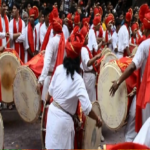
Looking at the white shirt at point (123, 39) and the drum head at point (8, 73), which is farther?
the white shirt at point (123, 39)

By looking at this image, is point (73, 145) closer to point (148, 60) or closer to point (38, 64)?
point (148, 60)

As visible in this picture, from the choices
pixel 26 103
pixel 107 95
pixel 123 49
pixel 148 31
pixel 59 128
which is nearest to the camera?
pixel 59 128

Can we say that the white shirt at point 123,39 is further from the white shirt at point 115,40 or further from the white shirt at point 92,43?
the white shirt at point 92,43

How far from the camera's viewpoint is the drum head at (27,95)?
547 centimetres

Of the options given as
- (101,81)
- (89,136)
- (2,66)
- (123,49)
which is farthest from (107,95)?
(123,49)

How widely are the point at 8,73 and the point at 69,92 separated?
8.90 ft

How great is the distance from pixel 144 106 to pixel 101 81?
3.66 feet

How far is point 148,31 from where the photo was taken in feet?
14.6

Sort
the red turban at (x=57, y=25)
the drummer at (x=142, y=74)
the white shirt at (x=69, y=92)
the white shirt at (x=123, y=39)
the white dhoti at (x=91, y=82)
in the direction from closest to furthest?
the white shirt at (x=69, y=92)
the drummer at (x=142, y=74)
the red turban at (x=57, y=25)
the white dhoti at (x=91, y=82)
the white shirt at (x=123, y=39)

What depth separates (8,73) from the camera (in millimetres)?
6477

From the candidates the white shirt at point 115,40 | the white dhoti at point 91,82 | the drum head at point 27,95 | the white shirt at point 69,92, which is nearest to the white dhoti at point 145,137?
the white shirt at point 69,92

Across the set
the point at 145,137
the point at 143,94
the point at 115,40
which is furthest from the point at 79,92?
the point at 115,40

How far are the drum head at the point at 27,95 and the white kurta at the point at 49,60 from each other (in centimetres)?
17

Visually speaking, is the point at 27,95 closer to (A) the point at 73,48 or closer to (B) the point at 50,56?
(B) the point at 50,56
